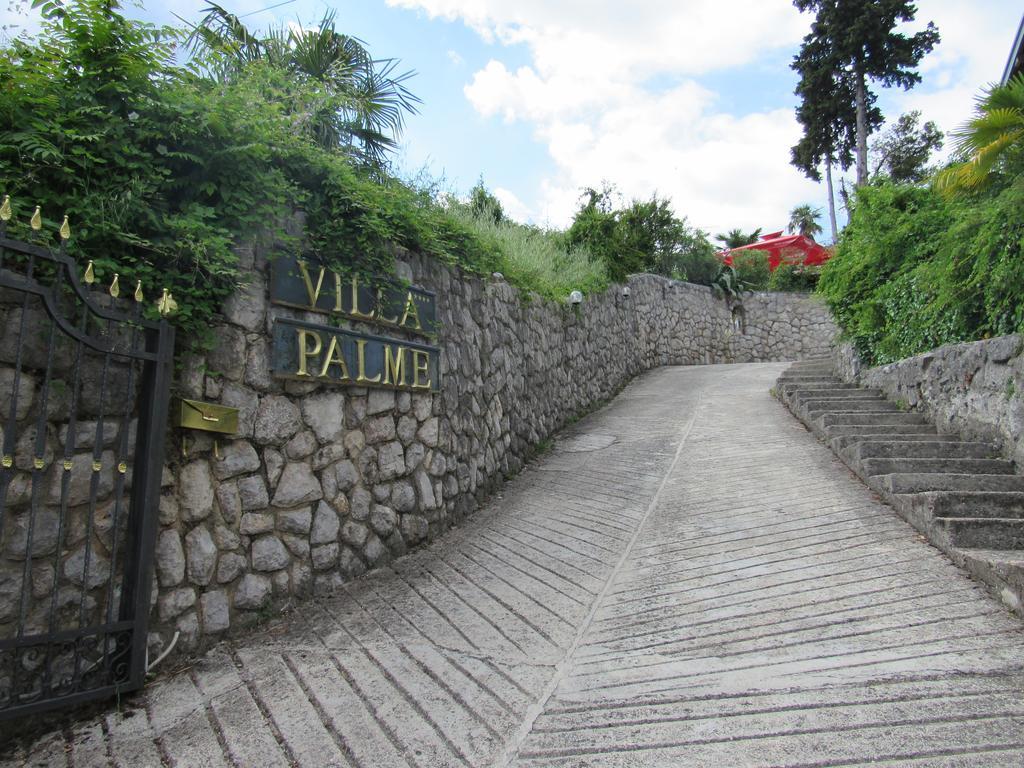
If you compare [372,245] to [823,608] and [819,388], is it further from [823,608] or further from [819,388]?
[819,388]

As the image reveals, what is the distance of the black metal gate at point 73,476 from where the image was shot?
8.63 feet

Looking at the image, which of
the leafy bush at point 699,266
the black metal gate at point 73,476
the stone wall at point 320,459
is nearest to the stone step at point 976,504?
the stone wall at point 320,459

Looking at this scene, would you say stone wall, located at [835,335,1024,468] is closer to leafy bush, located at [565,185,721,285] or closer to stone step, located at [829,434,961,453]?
stone step, located at [829,434,961,453]

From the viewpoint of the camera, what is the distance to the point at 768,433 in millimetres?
8281

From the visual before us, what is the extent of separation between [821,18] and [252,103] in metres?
24.9

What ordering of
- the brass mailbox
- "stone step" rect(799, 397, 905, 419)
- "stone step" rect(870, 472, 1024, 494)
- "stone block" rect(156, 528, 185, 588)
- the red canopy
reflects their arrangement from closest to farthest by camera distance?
1. "stone block" rect(156, 528, 185, 588)
2. the brass mailbox
3. "stone step" rect(870, 472, 1024, 494)
4. "stone step" rect(799, 397, 905, 419)
5. the red canopy

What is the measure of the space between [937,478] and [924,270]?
302cm

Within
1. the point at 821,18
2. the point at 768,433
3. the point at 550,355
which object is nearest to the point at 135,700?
the point at 550,355

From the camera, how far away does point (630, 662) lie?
130 inches

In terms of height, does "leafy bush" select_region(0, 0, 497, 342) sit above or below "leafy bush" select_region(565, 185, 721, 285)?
below

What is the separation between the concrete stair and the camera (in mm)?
3998

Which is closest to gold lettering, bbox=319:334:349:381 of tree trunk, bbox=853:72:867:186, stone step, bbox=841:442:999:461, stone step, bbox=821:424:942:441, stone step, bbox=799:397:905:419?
stone step, bbox=841:442:999:461

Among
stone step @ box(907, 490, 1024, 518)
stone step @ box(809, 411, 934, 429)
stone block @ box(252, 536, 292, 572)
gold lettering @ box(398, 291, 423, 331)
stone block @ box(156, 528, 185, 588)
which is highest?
gold lettering @ box(398, 291, 423, 331)

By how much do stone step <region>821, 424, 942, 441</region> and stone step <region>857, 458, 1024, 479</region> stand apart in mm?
828
